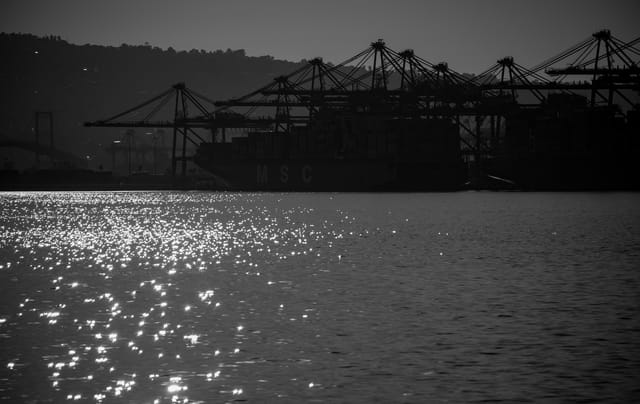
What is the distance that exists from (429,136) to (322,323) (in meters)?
144

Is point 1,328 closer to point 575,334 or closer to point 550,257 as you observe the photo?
point 575,334

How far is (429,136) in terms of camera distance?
168375mm

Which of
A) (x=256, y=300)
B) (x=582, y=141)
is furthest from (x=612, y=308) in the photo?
(x=582, y=141)

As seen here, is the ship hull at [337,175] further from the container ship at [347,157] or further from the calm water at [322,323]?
the calm water at [322,323]

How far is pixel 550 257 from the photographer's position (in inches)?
1853

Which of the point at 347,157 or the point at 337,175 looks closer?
the point at 347,157

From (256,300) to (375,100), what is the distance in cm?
13694

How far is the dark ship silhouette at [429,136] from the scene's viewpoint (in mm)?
157375

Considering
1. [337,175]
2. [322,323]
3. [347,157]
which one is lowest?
[322,323]

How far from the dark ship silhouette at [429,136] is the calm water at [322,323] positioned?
105521 mm

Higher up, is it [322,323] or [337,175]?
[337,175]

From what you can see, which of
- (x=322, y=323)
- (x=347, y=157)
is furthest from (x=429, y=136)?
(x=322, y=323)

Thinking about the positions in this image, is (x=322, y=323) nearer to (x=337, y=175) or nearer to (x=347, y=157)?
(x=347, y=157)

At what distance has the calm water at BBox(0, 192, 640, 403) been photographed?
1862cm
